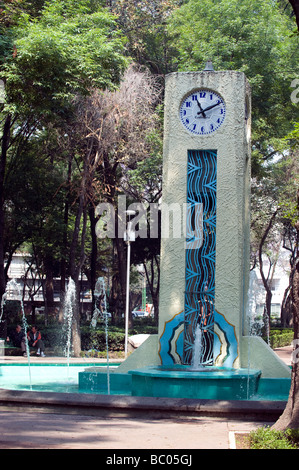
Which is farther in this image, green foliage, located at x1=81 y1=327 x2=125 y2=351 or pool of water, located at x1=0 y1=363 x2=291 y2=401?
green foliage, located at x1=81 y1=327 x2=125 y2=351

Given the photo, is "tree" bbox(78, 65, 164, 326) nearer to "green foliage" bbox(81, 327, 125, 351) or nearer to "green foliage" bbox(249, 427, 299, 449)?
"green foliage" bbox(81, 327, 125, 351)

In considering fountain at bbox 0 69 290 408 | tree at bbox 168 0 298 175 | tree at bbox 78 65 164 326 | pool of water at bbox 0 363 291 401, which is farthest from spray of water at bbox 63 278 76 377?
fountain at bbox 0 69 290 408

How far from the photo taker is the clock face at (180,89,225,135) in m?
12.5

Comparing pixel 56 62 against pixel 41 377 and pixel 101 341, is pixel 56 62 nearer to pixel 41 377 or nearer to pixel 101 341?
pixel 41 377

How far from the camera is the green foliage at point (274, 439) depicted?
5.96 meters

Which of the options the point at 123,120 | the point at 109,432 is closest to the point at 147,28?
the point at 123,120

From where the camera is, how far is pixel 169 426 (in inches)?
310

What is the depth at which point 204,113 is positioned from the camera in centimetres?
1252

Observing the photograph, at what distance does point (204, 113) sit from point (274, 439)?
772 centimetres

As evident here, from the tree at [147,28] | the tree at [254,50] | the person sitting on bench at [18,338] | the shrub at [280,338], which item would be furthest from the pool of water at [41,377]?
the tree at [147,28]

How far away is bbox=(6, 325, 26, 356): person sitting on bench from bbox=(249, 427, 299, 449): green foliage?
56.0 ft
